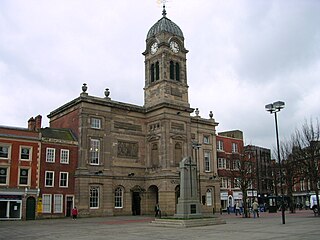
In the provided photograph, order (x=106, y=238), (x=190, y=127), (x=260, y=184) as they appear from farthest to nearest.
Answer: (x=260, y=184) < (x=190, y=127) < (x=106, y=238)

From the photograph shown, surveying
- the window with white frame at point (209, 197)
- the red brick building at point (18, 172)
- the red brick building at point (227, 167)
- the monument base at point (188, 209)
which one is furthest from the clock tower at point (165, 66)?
the monument base at point (188, 209)

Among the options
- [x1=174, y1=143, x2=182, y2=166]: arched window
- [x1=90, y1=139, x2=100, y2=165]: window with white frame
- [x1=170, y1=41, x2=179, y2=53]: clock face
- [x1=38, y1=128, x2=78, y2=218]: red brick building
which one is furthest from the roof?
[x1=170, y1=41, x2=179, y2=53]: clock face

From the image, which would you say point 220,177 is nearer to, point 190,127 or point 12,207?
point 190,127

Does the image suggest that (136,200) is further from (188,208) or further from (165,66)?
(188,208)

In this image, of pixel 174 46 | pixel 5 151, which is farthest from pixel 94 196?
pixel 174 46

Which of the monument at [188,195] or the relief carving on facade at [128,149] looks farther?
the relief carving on facade at [128,149]

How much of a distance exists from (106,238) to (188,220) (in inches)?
392

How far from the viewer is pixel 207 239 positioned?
19.4m

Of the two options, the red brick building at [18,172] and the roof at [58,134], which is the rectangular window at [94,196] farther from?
the red brick building at [18,172]

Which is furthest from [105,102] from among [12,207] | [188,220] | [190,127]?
[188,220]

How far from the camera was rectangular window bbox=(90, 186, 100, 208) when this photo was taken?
157ft

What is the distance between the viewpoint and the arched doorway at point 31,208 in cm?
4256

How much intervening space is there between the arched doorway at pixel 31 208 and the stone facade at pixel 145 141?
5.23m

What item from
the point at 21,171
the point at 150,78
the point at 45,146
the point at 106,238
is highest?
the point at 150,78
